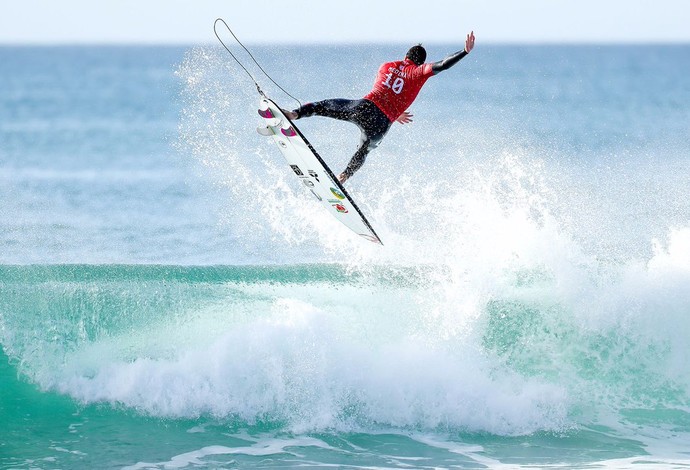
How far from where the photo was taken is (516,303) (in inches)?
445

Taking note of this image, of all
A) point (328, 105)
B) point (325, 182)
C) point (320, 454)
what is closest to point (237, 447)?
point (320, 454)

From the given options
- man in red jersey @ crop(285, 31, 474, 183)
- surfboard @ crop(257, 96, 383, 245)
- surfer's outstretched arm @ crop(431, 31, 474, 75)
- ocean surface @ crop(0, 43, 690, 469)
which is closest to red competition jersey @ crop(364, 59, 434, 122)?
man in red jersey @ crop(285, 31, 474, 183)

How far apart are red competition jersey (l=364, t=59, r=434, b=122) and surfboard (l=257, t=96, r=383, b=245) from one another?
81cm

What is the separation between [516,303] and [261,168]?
10.4 meters

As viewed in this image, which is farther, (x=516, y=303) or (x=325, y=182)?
(x=516, y=303)

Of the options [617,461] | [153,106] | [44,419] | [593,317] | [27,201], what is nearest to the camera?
[617,461]

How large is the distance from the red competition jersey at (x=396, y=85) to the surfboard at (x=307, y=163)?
81 centimetres

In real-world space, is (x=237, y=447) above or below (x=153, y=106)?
below

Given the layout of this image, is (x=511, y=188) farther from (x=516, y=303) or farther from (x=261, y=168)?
(x=516, y=303)

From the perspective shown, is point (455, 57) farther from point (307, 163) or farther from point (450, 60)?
point (307, 163)

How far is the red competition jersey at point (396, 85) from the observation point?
10.5m

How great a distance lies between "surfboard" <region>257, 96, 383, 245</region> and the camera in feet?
33.7

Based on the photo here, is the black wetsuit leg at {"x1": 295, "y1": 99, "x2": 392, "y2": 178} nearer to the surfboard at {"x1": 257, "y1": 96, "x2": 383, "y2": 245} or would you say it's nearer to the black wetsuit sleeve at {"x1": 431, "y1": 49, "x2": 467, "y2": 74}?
the surfboard at {"x1": 257, "y1": 96, "x2": 383, "y2": 245}

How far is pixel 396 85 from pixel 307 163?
3.65 ft
